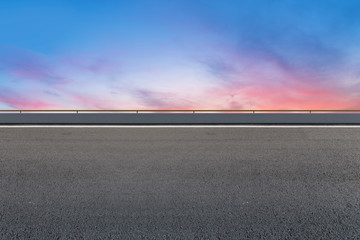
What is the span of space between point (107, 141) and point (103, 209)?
548cm

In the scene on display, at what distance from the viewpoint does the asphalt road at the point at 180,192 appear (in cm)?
300

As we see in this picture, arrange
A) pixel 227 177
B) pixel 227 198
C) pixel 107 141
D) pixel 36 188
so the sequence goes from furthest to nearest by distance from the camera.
A: pixel 107 141 → pixel 227 177 → pixel 36 188 → pixel 227 198

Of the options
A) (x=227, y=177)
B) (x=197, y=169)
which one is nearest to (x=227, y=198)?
(x=227, y=177)

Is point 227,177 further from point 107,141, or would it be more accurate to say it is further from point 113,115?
point 113,115

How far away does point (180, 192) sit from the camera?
411 cm

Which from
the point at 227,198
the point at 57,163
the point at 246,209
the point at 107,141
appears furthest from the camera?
the point at 107,141

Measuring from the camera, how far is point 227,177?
16.0ft

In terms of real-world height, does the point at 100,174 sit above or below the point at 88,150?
below

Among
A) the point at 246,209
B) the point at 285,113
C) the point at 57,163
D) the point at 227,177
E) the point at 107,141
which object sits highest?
the point at 285,113

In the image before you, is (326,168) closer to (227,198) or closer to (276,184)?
(276,184)

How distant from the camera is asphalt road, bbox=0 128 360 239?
3.00 meters

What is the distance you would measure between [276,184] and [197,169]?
1.58 m

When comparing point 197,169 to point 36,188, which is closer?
point 36,188

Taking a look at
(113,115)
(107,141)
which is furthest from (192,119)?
(107,141)
